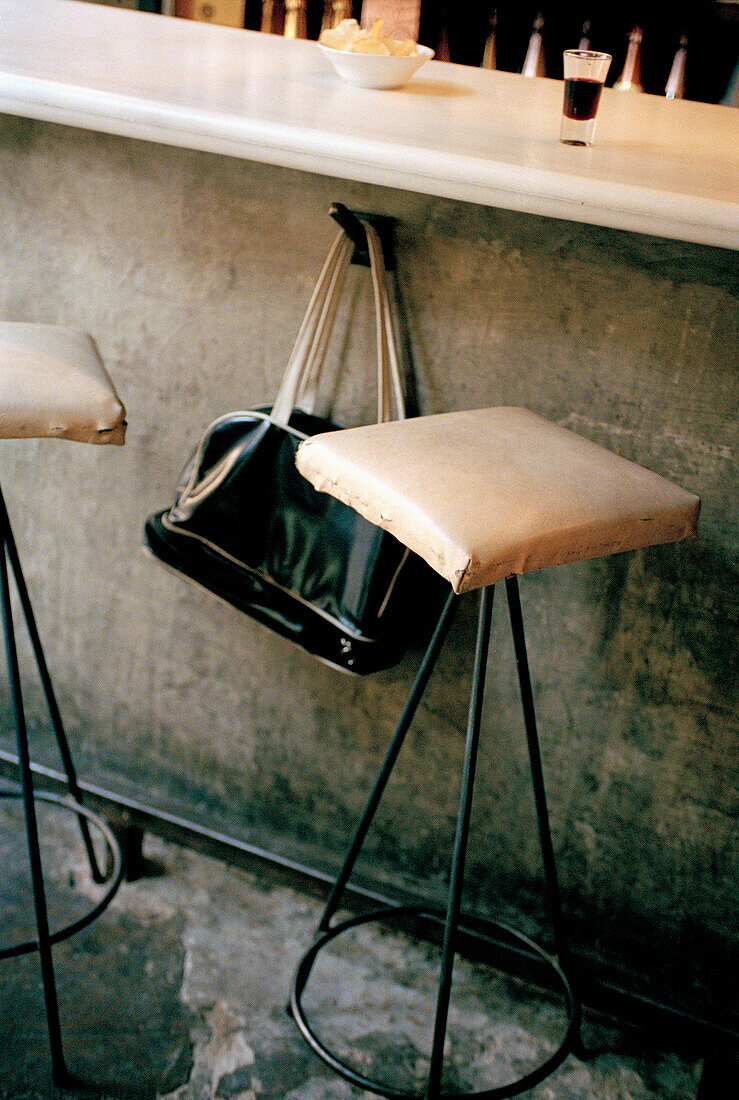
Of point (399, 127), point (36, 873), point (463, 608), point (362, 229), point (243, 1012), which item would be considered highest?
point (399, 127)

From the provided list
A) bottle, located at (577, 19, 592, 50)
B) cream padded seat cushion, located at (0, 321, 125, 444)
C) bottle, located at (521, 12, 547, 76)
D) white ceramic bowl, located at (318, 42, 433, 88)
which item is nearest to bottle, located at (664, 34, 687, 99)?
bottle, located at (577, 19, 592, 50)

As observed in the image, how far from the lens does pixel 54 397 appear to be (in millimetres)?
1259

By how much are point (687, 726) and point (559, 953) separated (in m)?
0.41

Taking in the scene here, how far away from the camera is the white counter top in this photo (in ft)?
3.74

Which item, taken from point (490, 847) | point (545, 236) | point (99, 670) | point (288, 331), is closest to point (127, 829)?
point (99, 670)

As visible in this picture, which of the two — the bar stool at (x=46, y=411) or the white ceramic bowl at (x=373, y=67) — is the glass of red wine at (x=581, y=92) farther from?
the bar stool at (x=46, y=411)

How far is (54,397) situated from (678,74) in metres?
2.59

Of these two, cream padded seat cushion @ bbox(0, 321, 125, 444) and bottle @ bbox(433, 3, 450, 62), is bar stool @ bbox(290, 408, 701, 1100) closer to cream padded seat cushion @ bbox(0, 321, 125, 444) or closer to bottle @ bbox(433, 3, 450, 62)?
cream padded seat cushion @ bbox(0, 321, 125, 444)

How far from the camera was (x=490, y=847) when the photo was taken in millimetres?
1766

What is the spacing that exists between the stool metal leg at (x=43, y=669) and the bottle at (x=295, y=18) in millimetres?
2304

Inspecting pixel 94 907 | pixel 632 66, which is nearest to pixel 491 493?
pixel 94 907

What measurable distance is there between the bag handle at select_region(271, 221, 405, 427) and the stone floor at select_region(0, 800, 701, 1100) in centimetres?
95

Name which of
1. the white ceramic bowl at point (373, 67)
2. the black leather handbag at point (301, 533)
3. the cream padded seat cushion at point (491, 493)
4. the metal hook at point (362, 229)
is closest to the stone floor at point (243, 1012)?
the black leather handbag at point (301, 533)

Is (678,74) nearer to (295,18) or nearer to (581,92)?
(295,18)
